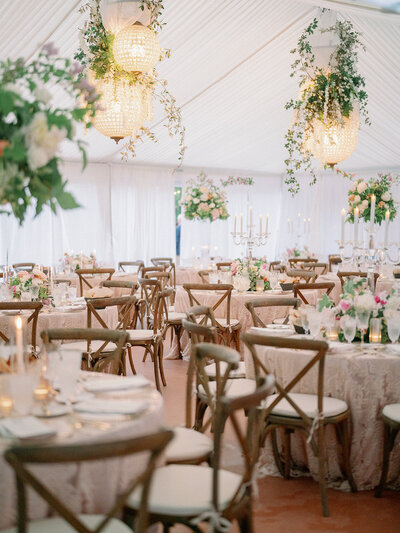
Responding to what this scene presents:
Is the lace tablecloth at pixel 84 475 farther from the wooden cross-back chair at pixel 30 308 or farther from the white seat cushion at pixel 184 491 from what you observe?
the wooden cross-back chair at pixel 30 308

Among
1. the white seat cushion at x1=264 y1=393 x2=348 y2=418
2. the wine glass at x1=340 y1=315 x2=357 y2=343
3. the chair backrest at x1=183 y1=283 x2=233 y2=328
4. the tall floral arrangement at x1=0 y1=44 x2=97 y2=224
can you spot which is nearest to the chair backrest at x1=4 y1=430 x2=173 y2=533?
the tall floral arrangement at x1=0 y1=44 x2=97 y2=224

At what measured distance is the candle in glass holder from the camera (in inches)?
152

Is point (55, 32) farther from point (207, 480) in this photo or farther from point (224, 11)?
point (207, 480)

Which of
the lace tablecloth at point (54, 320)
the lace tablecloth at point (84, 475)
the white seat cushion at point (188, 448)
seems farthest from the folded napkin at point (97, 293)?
the lace tablecloth at point (84, 475)

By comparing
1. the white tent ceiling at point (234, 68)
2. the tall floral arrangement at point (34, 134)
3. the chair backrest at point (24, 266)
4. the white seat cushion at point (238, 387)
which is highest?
the white tent ceiling at point (234, 68)

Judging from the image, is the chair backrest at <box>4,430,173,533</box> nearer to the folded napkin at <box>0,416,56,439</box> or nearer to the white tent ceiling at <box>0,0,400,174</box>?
the folded napkin at <box>0,416,56,439</box>

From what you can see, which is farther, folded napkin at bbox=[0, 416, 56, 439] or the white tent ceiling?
the white tent ceiling

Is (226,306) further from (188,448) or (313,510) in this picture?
(188,448)

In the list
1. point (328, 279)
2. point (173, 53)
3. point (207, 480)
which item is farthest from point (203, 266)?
point (207, 480)

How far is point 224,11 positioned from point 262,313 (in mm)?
4182

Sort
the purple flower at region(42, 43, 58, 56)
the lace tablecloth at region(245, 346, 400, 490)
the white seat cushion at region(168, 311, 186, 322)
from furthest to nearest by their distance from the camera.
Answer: the white seat cushion at region(168, 311, 186, 322), the lace tablecloth at region(245, 346, 400, 490), the purple flower at region(42, 43, 58, 56)

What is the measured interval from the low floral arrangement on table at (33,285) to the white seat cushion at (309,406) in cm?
276

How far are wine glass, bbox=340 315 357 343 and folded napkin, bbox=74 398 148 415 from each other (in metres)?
1.80

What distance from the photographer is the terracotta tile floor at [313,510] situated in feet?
10.4
